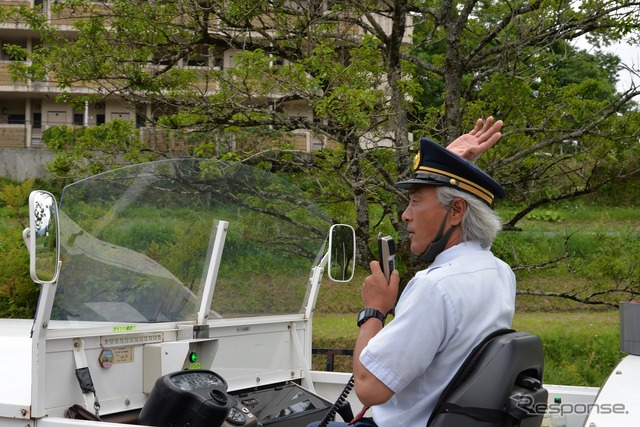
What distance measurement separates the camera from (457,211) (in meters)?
2.94

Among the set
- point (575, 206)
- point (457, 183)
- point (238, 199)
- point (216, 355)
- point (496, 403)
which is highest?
point (457, 183)

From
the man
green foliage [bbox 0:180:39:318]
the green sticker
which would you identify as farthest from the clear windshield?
green foliage [bbox 0:180:39:318]

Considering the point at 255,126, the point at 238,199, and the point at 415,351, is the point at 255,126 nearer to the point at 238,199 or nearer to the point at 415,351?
the point at 238,199

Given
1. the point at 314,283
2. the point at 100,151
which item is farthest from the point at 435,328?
the point at 100,151

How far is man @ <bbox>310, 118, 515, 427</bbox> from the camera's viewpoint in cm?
265

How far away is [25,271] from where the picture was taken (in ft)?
32.8

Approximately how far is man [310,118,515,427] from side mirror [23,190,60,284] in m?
1.33

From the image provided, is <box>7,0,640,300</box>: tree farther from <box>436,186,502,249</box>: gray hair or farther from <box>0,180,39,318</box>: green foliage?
<box>436,186,502,249</box>: gray hair

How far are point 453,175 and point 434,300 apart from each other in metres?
0.51

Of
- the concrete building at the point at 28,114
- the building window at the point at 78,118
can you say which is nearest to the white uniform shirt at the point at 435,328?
the concrete building at the point at 28,114

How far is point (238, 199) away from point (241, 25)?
5.34m

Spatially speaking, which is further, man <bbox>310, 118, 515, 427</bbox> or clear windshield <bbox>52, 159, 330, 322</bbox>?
clear windshield <bbox>52, 159, 330, 322</bbox>

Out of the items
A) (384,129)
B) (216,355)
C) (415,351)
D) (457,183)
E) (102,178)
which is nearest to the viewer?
(415,351)

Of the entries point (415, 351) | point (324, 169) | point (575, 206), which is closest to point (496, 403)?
point (415, 351)
